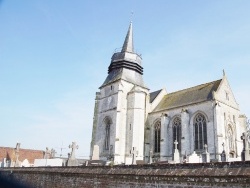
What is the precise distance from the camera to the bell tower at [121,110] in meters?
29.1

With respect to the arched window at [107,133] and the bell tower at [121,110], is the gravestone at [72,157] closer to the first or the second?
the bell tower at [121,110]

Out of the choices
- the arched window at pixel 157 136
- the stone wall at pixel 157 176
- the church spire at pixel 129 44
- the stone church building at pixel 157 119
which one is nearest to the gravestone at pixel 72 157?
the stone wall at pixel 157 176

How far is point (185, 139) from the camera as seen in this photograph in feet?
85.9

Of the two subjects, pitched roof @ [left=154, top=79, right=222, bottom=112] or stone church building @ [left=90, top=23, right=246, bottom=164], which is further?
pitched roof @ [left=154, top=79, right=222, bottom=112]

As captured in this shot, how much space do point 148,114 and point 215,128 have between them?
30.6 ft

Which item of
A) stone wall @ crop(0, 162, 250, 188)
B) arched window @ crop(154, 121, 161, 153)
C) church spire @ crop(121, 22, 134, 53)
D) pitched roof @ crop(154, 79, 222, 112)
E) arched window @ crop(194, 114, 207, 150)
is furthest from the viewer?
church spire @ crop(121, 22, 134, 53)

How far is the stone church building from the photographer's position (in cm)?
2534

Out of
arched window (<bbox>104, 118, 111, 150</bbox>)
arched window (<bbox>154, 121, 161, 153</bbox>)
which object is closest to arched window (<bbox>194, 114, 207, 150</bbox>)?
arched window (<bbox>154, 121, 161, 153</bbox>)

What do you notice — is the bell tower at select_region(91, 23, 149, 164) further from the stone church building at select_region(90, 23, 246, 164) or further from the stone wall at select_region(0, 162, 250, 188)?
the stone wall at select_region(0, 162, 250, 188)

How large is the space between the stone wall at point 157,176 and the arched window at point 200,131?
1883cm

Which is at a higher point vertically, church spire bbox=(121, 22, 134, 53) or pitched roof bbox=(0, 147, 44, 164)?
church spire bbox=(121, 22, 134, 53)

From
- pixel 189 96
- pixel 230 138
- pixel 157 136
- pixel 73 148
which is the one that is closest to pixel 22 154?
pixel 157 136

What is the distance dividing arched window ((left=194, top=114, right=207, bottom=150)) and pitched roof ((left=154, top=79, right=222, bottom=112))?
6.28 ft

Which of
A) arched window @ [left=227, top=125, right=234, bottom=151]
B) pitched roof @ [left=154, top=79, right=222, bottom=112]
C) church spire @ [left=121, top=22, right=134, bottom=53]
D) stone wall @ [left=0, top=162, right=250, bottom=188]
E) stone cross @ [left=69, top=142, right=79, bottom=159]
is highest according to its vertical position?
church spire @ [left=121, top=22, right=134, bottom=53]
